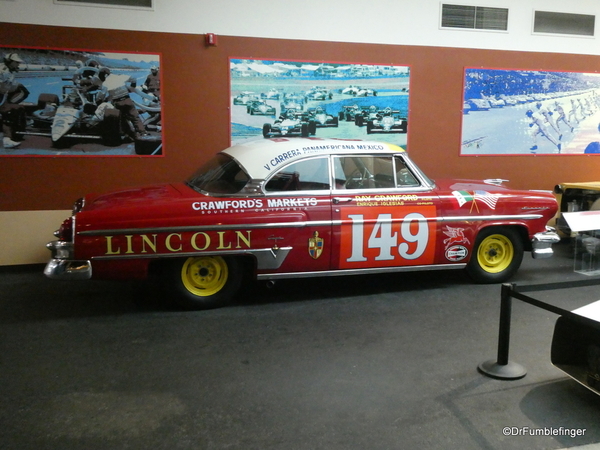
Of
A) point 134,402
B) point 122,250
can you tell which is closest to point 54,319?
point 122,250

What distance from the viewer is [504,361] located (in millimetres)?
3943

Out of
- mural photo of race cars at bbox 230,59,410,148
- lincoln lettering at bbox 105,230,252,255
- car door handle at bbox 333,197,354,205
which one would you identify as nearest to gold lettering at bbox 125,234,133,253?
lincoln lettering at bbox 105,230,252,255

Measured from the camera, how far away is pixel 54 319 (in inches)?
197

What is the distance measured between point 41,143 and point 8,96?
25.7 inches

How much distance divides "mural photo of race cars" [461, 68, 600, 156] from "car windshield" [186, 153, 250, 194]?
13.9 ft

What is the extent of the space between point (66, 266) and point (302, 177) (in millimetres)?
2385

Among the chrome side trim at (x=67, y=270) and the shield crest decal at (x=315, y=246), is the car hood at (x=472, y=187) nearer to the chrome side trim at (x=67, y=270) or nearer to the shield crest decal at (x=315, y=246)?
the shield crest decal at (x=315, y=246)

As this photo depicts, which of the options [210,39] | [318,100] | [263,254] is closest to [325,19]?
[318,100]

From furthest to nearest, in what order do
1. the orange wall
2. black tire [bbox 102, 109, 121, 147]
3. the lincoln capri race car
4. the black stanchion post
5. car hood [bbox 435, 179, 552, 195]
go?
black tire [bbox 102, 109, 121, 147] → the orange wall → car hood [bbox 435, 179, 552, 195] → the lincoln capri race car → the black stanchion post

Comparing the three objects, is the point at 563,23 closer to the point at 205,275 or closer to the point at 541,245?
the point at 541,245

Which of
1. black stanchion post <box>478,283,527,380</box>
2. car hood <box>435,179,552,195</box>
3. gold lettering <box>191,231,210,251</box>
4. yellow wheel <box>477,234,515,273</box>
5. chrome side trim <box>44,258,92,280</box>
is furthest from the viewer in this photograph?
yellow wheel <box>477,234,515,273</box>

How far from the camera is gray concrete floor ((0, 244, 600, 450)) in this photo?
3.15 m

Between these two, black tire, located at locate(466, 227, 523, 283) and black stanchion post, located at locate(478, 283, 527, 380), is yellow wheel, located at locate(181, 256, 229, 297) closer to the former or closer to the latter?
black stanchion post, located at locate(478, 283, 527, 380)

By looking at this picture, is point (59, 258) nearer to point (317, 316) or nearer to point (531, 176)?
point (317, 316)
